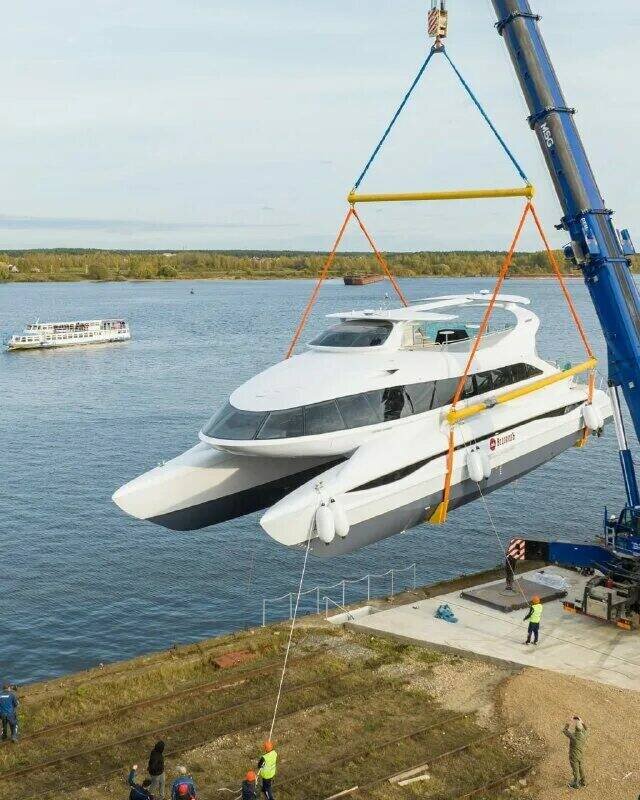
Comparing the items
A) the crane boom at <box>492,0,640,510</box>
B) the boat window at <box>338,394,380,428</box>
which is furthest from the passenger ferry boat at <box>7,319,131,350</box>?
the crane boom at <box>492,0,640,510</box>

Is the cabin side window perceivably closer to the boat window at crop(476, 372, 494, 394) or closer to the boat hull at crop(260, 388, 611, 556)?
the boat hull at crop(260, 388, 611, 556)

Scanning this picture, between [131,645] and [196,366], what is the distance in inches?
1645

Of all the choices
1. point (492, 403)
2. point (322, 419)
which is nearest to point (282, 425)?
point (322, 419)

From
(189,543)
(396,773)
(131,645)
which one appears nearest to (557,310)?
(189,543)

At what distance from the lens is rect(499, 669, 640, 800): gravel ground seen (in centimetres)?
1409

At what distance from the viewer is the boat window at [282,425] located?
17359mm

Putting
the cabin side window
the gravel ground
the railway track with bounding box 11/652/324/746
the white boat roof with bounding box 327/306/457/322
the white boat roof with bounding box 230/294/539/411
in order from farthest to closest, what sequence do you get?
the white boat roof with bounding box 327/306/457/322, the white boat roof with bounding box 230/294/539/411, the cabin side window, the railway track with bounding box 11/652/324/746, the gravel ground

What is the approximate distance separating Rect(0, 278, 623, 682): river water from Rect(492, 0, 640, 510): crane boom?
12153mm

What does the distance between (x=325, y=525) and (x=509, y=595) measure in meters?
7.18

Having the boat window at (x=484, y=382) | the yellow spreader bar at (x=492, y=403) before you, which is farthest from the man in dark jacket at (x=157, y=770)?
the boat window at (x=484, y=382)

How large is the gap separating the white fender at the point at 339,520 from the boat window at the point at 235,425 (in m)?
2.14

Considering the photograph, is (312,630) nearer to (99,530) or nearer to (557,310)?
(99,530)

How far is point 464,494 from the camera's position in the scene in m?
20.1

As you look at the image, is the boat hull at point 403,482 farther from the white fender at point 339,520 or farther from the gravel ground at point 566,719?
the gravel ground at point 566,719
